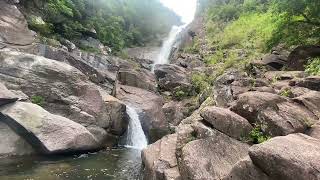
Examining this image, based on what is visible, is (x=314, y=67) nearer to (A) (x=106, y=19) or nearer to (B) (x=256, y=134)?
(B) (x=256, y=134)

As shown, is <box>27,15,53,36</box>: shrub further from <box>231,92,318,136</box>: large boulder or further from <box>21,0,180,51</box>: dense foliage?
<box>231,92,318,136</box>: large boulder

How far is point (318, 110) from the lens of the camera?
39.3ft

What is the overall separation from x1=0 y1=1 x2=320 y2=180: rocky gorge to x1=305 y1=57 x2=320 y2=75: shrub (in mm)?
351

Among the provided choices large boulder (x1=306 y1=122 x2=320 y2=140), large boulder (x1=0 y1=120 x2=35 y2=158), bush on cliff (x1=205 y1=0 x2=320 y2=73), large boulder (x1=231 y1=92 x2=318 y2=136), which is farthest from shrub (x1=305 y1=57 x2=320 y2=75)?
large boulder (x1=0 y1=120 x2=35 y2=158)

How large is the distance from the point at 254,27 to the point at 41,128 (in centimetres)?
2390

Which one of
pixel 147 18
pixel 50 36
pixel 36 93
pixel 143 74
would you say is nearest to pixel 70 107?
pixel 36 93

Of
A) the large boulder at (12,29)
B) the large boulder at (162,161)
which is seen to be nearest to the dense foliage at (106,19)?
the large boulder at (12,29)

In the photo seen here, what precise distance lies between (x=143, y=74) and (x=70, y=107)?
1068 cm

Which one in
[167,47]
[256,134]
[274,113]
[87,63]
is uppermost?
[167,47]

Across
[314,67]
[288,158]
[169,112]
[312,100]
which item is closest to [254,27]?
[169,112]

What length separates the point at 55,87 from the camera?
838 inches

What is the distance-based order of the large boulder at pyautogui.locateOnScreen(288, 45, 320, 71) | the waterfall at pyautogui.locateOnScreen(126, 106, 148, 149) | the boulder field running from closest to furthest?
the boulder field → the large boulder at pyautogui.locateOnScreen(288, 45, 320, 71) → the waterfall at pyautogui.locateOnScreen(126, 106, 148, 149)

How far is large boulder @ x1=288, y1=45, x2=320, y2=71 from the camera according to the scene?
19.3 meters

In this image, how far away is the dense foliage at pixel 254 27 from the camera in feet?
64.3
